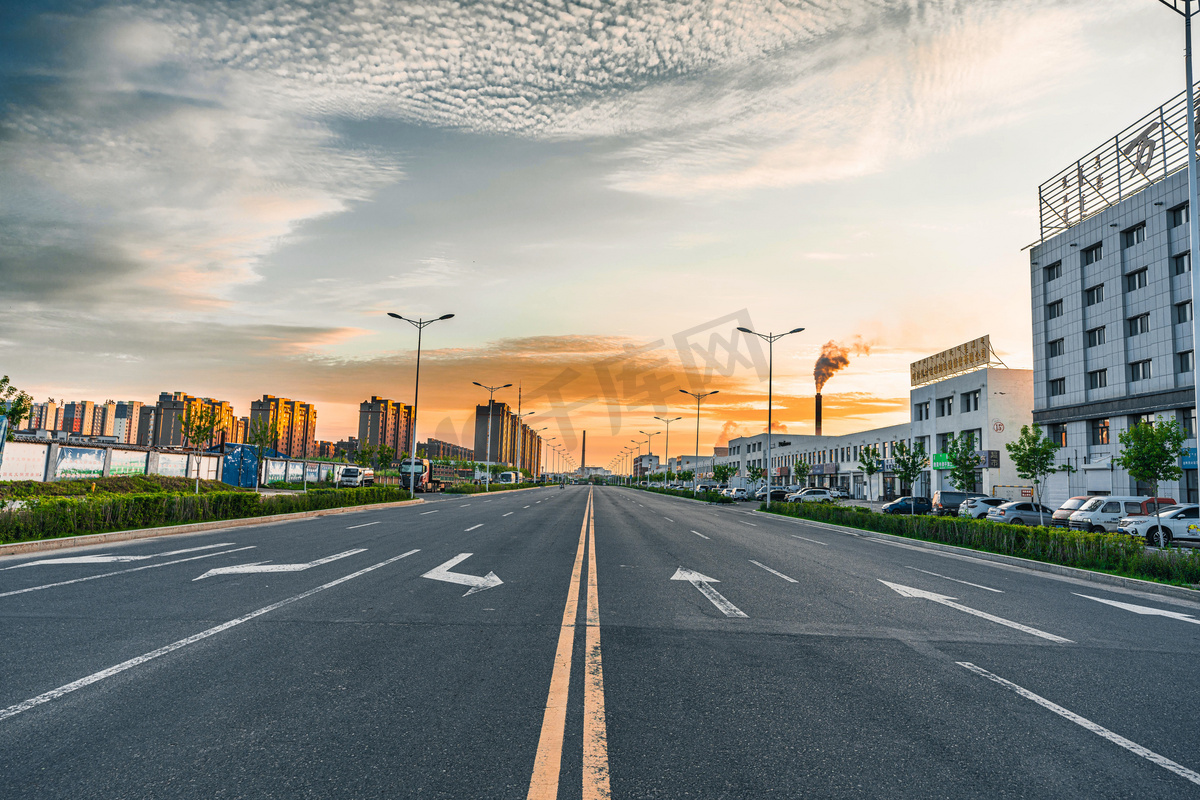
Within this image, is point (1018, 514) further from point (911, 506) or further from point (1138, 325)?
point (1138, 325)

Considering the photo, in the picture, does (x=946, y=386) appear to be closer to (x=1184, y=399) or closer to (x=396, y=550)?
(x=1184, y=399)

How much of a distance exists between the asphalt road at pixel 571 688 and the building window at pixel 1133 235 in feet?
136

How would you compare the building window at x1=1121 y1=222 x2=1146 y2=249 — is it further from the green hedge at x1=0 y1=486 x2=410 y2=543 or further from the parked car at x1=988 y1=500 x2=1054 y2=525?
the green hedge at x1=0 y1=486 x2=410 y2=543

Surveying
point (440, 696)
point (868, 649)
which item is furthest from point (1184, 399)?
point (440, 696)

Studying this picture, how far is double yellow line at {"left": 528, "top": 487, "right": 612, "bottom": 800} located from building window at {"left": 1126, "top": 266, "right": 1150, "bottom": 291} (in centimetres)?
4845

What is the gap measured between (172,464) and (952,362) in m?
64.8

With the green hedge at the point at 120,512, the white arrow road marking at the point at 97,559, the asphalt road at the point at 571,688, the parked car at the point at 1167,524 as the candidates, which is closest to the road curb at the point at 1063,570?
the asphalt road at the point at 571,688

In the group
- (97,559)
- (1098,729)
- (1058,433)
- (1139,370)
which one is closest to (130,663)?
(1098,729)

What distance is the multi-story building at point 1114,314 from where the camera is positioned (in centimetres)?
3859

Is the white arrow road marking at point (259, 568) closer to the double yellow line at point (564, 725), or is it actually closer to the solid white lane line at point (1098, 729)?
the double yellow line at point (564, 725)

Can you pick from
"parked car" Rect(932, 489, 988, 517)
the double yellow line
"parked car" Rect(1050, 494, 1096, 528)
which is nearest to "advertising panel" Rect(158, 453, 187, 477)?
the double yellow line

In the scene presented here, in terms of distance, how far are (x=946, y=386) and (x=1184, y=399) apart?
2556 centimetres

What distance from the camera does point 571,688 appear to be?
548 cm

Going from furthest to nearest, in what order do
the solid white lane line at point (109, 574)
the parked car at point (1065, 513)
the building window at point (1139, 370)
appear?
1. the building window at point (1139, 370)
2. the parked car at point (1065, 513)
3. the solid white lane line at point (109, 574)
